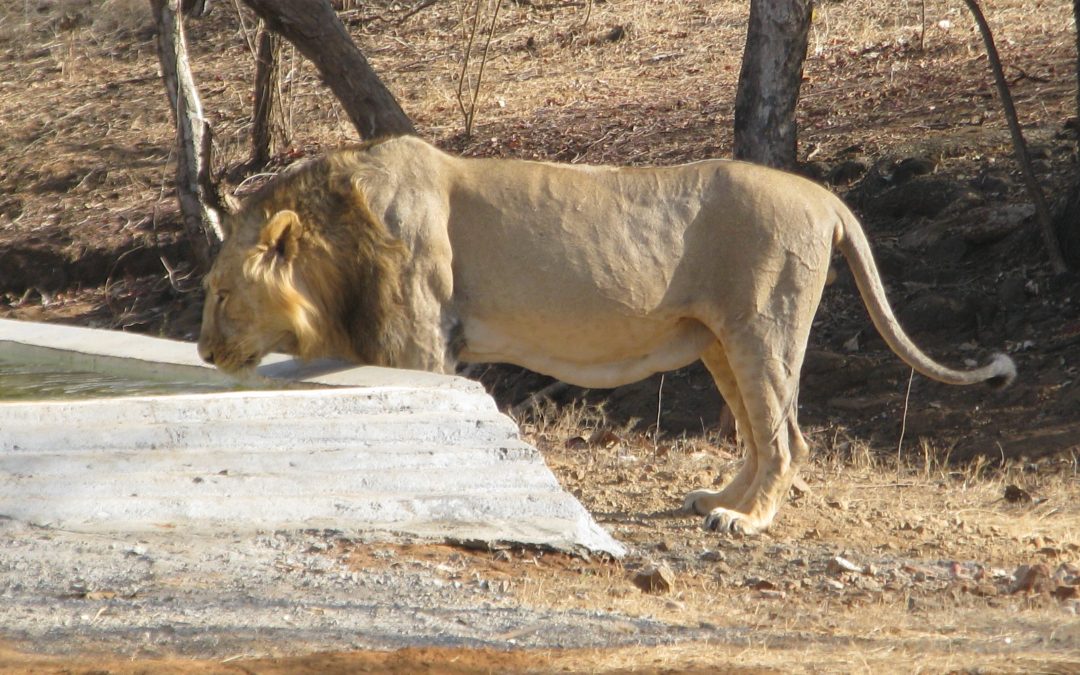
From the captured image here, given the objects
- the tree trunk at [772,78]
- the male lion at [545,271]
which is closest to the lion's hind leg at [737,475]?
the male lion at [545,271]

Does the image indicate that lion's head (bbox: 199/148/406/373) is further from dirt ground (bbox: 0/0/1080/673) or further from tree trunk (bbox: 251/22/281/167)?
tree trunk (bbox: 251/22/281/167)

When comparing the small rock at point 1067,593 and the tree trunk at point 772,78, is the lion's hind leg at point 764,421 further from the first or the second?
the tree trunk at point 772,78

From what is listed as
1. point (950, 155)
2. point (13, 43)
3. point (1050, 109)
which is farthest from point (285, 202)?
point (13, 43)

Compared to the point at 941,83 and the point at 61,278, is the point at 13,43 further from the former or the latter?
the point at 941,83

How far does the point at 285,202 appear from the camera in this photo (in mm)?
5605

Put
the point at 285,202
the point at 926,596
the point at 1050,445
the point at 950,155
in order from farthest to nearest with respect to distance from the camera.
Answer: the point at 950,155 → the point at 1050,445 → the point at 285,202 → the point at 926,596

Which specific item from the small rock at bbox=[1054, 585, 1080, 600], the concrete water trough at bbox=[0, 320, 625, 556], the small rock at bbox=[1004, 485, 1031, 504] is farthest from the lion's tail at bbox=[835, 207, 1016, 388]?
the concrete water trough at bbox=[0, 320, 625, 556]

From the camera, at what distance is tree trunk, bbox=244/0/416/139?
903 cm

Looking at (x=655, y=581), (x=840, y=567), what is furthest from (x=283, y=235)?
(x=840, y=567)

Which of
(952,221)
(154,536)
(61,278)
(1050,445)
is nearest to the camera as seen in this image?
(154,536)

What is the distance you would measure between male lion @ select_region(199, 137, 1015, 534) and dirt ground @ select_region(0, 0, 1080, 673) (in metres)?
0.73

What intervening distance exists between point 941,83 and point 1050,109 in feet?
4.57

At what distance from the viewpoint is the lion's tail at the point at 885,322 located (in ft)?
19.3

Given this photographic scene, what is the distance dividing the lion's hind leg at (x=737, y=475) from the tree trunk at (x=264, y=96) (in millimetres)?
7042
